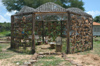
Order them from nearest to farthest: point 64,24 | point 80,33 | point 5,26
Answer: point 80,33, point 64,24, point 5,26

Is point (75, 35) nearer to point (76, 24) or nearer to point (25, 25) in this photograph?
point (76, 24)

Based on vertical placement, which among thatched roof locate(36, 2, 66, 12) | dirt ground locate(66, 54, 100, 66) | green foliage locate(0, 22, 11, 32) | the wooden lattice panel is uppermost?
thatched roof locate(36, 2, 66, 12)

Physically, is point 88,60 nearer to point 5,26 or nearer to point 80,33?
point 80,33

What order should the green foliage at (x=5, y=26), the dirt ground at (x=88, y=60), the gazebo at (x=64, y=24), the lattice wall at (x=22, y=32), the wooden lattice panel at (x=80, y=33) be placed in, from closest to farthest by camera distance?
the dirt ground at (x=88, y=60), the gazebo at (x=64, y=24), the wooden lattice panel at (x=80, y=33), the lattice wall at (x=22, y=32), the green foliage at (x=5, y=26)

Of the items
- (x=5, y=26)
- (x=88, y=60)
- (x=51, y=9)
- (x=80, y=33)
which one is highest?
(x=51, y=9)

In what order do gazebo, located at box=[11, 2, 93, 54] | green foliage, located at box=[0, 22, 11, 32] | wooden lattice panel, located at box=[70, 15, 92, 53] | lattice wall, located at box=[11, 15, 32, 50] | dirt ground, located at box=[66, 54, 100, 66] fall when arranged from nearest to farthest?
dirt ground, located at box=[66, 54, 100, 66], gazebo, located at box=[11, 2, 93, 54], wooden lattice panel, located at box=[70, 15, 92, 53], lattice wall, located at box=[11, 15, 32, 50], green foliage, located at box=[0, 22, 11, 32]

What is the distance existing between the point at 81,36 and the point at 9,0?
76.3ft

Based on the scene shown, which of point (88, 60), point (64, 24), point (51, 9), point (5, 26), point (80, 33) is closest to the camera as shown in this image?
point (88, 60)

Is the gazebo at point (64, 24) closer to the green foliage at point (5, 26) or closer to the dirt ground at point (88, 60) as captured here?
the dirt ground at point (88, 60)

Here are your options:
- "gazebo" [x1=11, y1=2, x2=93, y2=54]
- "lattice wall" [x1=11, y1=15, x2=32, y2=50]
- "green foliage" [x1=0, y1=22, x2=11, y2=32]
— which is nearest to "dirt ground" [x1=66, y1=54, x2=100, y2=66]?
"gazebo" [x1=11, y1=2, x2=93, y2=54]

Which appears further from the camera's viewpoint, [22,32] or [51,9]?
[22,32]

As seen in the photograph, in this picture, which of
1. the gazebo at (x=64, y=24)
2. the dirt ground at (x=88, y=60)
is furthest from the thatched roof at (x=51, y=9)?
the dirt ground at (x=88, y=60)

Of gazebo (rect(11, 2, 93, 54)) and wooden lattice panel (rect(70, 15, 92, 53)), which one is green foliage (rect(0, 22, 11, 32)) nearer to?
gazebo (rect(11, 2, 93, 54))

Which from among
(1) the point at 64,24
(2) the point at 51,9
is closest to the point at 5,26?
(1) the point at 64,24
